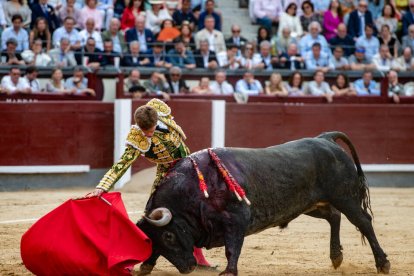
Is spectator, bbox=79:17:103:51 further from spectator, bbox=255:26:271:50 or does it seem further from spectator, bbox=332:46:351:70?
spectator, bbox=332:46:351:70

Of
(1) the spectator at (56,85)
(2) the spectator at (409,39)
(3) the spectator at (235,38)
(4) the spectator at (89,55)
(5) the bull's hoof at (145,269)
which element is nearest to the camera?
(5) the bull's hoof at (145,269)

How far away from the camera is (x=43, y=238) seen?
234 inches

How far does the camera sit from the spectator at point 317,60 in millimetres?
13719

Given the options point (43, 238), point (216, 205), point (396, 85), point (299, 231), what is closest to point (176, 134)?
point (216, 205)

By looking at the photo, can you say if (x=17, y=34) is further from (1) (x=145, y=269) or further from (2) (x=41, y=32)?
(1) (x=145, y=269)

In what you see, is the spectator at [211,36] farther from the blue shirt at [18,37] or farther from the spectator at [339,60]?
the blue shirt at [18,37]

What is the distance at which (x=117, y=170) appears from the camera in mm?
5988

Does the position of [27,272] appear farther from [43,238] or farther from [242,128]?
[242,128]

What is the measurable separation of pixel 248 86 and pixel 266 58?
0.80 meters

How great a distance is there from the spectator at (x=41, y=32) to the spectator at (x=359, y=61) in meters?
4.27

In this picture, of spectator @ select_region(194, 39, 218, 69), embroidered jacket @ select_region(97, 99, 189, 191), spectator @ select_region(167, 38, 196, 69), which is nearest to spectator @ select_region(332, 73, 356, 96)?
spectator @ select_region(194, 39, 218, 69)

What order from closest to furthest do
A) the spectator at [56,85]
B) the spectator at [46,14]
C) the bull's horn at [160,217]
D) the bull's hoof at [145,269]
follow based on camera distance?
the bull's horn at [160,217] < the bull's hoof at [145,269] < the spectator at [56,85] < the spectator at [46,14]

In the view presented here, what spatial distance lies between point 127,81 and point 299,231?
430 cm

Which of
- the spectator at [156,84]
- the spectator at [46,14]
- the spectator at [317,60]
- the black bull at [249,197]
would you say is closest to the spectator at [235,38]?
the spectator at [317,60]
